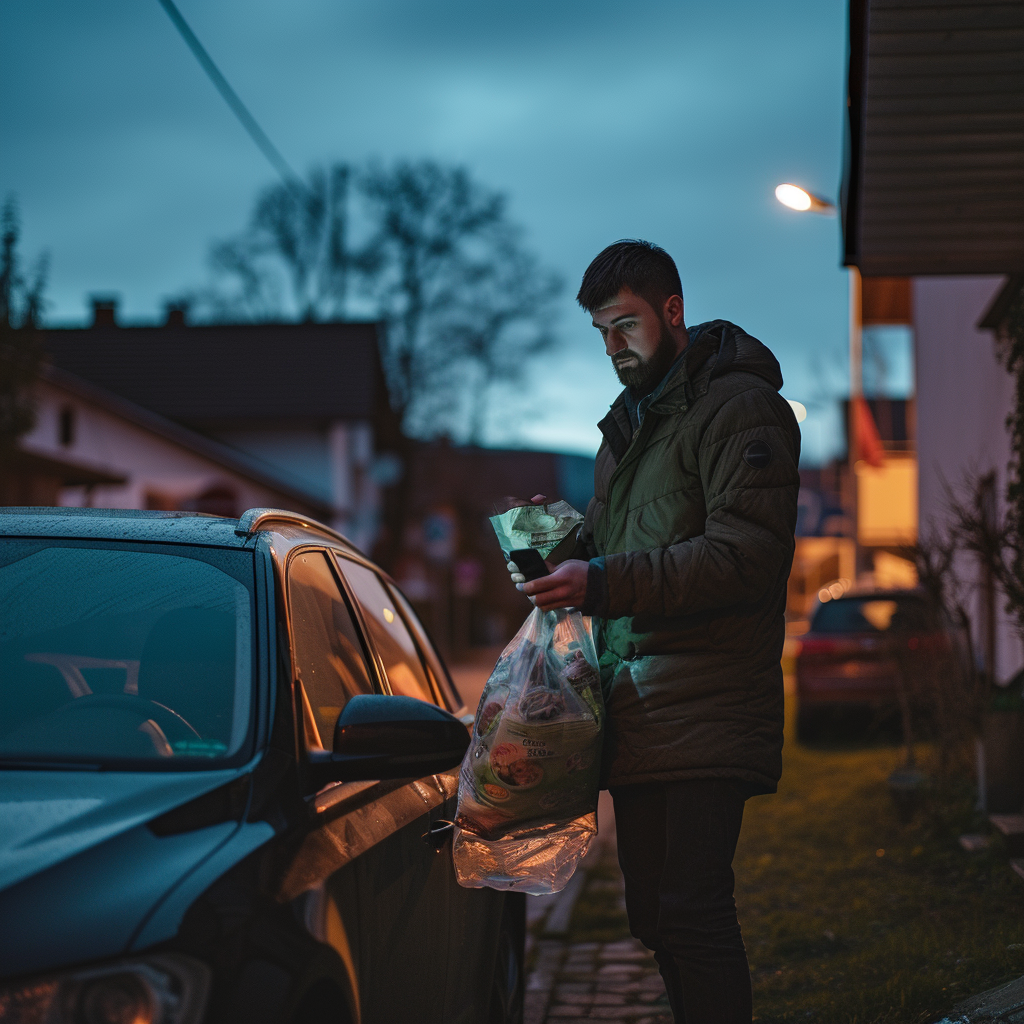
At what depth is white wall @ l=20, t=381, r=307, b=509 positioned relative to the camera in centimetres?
1595

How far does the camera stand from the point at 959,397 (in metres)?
10.8

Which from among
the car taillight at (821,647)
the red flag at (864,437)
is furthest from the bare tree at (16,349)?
the red flag at (864,437)

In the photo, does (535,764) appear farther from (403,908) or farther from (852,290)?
(852,290)

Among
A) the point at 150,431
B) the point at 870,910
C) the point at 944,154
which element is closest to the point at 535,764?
the point at 870,910

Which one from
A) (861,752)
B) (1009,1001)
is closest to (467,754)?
(1009,1001)

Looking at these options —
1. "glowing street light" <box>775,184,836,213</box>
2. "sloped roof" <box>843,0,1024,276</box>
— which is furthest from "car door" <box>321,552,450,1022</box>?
"glowing street light" <box>775,184,836,213</box>

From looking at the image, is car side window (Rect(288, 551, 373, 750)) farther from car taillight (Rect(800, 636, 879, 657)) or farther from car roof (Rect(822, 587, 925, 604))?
car taillight (Rect(800, 636, 879, 657))

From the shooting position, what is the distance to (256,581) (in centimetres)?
265

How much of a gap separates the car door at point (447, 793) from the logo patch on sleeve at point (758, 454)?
3.77ft

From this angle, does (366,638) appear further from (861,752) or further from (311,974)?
(861,752)

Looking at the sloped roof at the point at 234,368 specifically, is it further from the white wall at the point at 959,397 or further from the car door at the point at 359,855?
the car door at the point at 359,855

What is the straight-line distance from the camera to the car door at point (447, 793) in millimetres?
2986

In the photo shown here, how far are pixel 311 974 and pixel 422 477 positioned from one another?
33664 millimetres

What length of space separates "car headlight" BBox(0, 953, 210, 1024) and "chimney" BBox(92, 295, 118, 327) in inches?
1551
